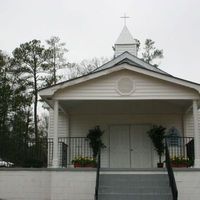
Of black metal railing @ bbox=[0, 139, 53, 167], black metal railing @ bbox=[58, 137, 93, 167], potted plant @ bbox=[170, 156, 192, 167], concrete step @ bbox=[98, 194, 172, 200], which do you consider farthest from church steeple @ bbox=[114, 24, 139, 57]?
concrete step @ bbox=[98, 194, 172, 200]

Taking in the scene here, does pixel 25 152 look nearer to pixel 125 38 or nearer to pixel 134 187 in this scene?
pixel 134 187

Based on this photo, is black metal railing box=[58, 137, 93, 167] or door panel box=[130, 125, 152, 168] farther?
door panel box=[130, 125, 152, 168]

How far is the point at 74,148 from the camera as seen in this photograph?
59.5ft

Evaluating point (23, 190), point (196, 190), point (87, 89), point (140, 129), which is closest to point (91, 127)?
point (140, 129)

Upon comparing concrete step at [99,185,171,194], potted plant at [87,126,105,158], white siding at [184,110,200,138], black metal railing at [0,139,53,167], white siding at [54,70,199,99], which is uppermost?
white siding at [54,70,199,99]

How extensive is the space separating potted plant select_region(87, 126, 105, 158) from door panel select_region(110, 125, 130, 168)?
543 mm

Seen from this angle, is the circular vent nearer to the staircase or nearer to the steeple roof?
the staircase

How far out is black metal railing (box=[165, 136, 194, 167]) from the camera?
1504 cm

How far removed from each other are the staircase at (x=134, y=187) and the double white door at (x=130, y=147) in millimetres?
3752

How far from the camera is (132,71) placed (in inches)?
603

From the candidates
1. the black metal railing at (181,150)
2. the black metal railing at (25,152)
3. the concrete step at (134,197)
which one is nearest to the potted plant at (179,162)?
the black metal railing at (181,150)

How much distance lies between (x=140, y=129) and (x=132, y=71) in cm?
398

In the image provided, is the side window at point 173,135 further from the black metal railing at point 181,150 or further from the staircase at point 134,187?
the staircase at point 134,187

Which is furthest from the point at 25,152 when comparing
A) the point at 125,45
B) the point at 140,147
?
the point at 125,45
